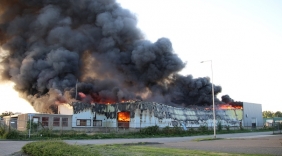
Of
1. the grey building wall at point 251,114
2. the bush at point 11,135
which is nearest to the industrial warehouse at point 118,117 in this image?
the bush at point 11,135

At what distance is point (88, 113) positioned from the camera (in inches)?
2087

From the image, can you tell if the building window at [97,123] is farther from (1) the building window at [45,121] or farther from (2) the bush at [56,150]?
(2) the bush at [56,150]

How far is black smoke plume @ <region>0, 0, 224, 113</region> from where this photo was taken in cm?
6116

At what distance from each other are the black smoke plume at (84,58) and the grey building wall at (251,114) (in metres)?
9.38

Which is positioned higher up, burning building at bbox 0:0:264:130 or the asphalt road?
burning building at bbox 0:0:264:130

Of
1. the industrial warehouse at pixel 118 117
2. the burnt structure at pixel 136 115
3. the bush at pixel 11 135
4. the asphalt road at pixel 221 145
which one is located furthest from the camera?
the burnt structure at pixel 136 115

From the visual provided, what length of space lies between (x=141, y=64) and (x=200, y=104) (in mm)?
20766

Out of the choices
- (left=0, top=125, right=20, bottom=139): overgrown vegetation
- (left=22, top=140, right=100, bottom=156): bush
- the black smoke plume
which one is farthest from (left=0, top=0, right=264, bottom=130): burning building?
(left=22, top=140, right=100, bottom=156): bush

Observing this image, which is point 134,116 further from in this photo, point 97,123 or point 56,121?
point 56,121

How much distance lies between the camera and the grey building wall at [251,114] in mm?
73562

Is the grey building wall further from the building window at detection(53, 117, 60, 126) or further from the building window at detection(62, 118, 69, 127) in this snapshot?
the building window at detection(53, 117, 60, 126)

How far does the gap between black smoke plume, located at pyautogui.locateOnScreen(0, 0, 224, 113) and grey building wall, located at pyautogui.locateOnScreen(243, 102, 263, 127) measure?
938cm

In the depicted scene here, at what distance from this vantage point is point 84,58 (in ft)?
240

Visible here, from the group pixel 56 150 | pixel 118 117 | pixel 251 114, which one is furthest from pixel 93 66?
pixel 56 150
